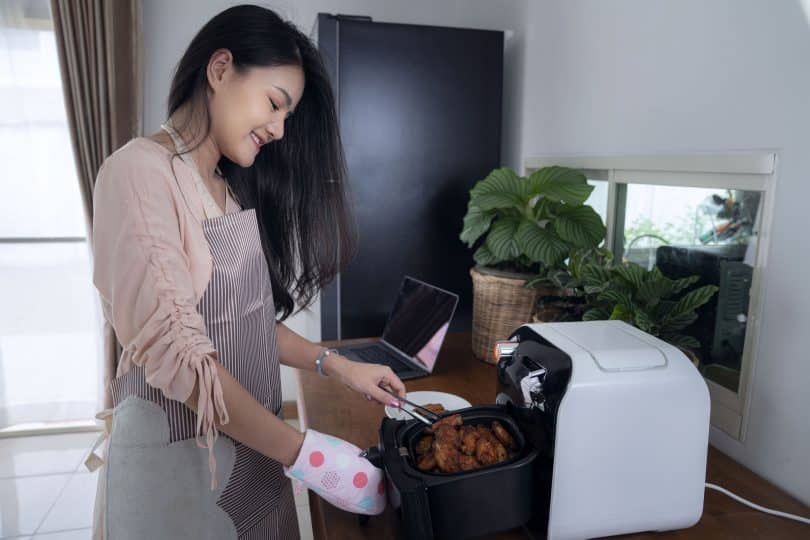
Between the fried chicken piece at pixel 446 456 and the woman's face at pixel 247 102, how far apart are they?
1.88 feet

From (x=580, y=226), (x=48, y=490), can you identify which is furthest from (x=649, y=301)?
(x=48, y=490)

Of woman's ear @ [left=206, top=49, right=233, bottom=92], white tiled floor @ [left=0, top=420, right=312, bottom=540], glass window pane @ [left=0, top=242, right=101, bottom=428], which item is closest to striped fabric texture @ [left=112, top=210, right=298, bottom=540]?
woman's ear @ [left=206, top=49, right=233, bottom=92]

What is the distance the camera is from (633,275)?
1015 millimetres

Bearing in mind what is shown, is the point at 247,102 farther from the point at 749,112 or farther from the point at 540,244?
the point at 749,112

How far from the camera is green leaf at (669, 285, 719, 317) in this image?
3.05ft

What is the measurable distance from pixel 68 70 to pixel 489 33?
182 centimetres

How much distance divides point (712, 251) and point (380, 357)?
879 millimetres

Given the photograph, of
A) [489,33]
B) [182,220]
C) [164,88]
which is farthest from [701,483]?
[164,88]

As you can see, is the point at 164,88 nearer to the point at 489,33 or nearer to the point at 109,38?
the point at 109,38

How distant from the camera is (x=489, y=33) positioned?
175 cm

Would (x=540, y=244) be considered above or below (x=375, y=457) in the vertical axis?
above

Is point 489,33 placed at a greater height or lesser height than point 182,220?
greater

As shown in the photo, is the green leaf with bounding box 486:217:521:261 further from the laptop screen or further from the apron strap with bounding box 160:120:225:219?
the apron strap with bounding box 160:120:225:219

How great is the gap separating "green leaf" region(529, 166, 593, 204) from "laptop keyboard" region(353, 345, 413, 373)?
0.59m
